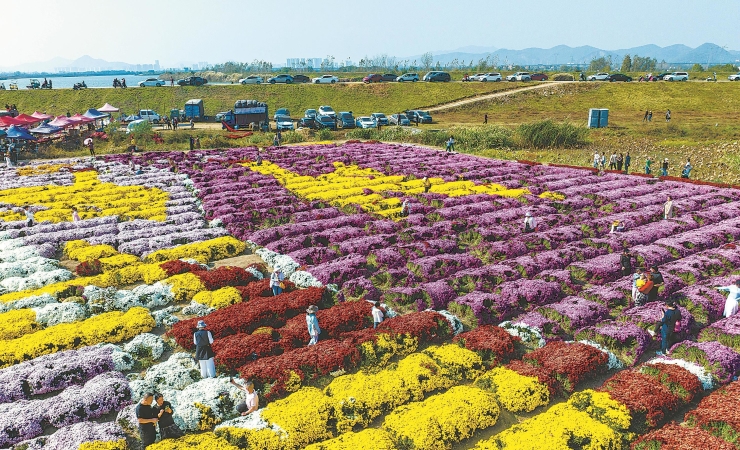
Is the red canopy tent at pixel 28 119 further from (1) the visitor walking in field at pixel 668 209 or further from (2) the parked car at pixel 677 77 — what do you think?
(2) the parked car at pixel 677 77

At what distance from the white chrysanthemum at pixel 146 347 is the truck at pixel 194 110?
224 ft

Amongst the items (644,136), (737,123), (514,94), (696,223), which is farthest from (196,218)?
(514,94)

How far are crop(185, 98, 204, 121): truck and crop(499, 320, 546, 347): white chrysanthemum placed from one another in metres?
72.5

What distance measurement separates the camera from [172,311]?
816 inches

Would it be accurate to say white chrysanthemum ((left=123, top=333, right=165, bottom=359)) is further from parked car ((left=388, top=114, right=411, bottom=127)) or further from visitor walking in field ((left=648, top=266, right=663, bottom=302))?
parked car ((left=388, top=114, right=411, bottom=127))

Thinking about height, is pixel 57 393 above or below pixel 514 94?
below

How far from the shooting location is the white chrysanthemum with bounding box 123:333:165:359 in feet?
57.2

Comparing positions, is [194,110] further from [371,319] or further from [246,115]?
[371,319]

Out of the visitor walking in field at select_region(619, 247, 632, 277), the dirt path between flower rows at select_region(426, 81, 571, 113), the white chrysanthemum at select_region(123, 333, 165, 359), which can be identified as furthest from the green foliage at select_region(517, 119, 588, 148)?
the white chrysanthemum at select_region(123, 333, 165, 359)

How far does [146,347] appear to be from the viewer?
17.6m

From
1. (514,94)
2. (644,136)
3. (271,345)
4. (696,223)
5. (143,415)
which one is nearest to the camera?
(143,415)

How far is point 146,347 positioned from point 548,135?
51.2 m

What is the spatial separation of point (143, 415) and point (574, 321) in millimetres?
14457

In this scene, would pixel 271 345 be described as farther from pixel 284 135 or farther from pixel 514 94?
pixel 514 94
